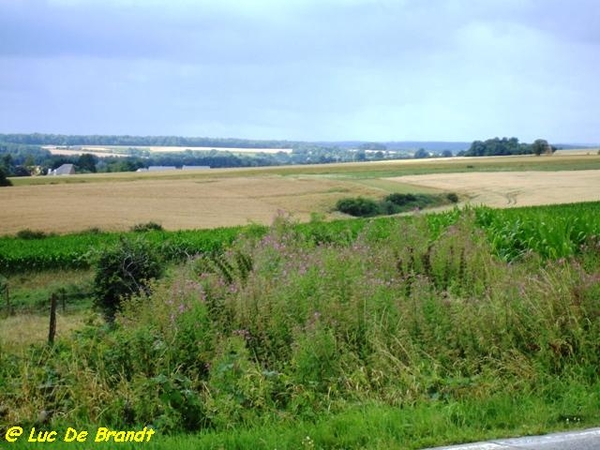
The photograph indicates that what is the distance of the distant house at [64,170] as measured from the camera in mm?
40406

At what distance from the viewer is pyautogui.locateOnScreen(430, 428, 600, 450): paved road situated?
585 cm

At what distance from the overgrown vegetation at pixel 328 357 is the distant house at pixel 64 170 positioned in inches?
1257

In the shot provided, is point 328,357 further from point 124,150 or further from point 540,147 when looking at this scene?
point 540,147

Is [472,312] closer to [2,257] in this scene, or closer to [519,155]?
[2,257]

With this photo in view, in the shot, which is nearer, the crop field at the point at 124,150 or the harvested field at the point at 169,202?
the harvested field at the point at 169,202

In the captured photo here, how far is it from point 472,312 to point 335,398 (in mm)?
2072

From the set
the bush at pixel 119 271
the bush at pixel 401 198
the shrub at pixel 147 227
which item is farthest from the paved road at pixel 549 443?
the bush at pixel 401 198

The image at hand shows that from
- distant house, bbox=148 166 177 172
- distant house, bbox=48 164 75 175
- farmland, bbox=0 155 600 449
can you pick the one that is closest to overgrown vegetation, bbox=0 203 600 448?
farmland, bbox=0 155 600 449

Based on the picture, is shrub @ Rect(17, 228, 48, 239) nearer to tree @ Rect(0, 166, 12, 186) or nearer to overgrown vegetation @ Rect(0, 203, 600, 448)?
tree @ Rect(0, 166, 12, 186)

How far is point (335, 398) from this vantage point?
23.9ft

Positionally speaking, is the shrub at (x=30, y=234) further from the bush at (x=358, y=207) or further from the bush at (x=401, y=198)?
the bush at (x=401, y=198)

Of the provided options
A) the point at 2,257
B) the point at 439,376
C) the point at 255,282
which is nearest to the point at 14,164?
the point at 2,257

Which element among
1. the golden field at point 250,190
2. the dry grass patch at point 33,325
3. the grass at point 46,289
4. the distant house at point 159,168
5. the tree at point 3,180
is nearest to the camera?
the dry grass patch at point 33,325

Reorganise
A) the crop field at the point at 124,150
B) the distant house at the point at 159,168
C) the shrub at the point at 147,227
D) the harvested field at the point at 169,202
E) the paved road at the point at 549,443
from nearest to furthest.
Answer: the paved road at the point at 549,443 < the shrub at the point at 147,227 < the harvested field at the point at 169,202 < the distant house at the point at 159,168 < the crop field at the point at 124,150
